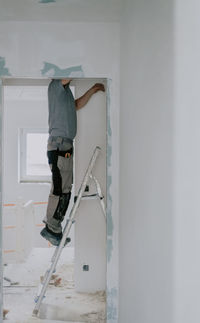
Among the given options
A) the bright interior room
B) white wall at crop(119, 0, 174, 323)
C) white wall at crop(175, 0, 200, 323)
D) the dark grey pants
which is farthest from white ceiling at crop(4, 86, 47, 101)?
white wall at crop(175, 0, 200, 323)

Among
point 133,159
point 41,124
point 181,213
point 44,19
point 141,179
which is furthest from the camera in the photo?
point 41,124

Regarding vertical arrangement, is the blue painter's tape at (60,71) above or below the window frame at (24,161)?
above

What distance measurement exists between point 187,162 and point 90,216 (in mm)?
2452

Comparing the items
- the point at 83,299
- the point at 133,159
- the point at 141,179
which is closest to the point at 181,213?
the point at 141,179

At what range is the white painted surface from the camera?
3215 mm

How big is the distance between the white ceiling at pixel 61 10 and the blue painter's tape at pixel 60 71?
32cm

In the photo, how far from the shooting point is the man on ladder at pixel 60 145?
3.11m

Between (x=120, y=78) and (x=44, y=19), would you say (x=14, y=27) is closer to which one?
(x=44, y=19)

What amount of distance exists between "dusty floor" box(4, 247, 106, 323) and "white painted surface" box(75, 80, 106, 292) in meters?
0.16

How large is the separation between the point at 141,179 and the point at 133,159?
0.85 feet

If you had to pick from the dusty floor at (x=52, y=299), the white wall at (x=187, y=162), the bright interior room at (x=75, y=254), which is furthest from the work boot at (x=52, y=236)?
the white wall at (x=187, y=162)

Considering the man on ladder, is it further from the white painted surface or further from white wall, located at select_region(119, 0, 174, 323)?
white wall, located at select_region(119, 0, 174, 323)

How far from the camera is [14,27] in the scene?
7.91 ft

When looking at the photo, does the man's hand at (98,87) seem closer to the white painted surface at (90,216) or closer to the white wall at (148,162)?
the white painted surface at (90,216)
